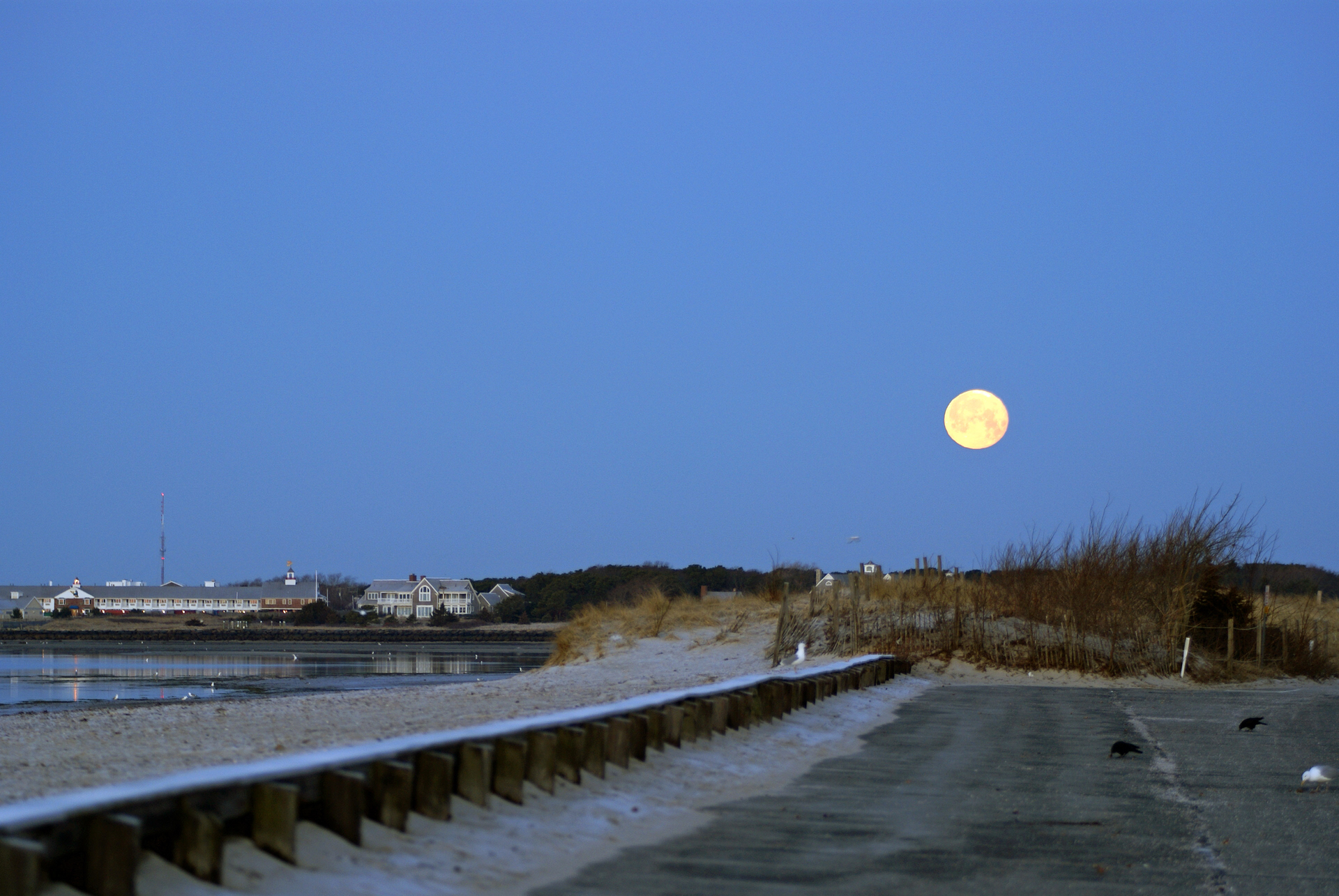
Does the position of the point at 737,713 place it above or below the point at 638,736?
below

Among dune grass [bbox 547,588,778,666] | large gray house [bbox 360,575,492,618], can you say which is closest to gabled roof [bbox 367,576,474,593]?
large gray house [bbox 360,575,492,618]

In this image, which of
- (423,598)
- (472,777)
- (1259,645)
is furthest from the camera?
(423,598)

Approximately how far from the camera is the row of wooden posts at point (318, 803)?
16.6 ft

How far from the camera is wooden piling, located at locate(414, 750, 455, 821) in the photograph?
7402 mm

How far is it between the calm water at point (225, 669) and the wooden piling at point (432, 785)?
23.6 metres

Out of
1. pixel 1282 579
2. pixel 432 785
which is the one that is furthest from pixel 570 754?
pixel 1282 579

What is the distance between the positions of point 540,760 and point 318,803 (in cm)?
220

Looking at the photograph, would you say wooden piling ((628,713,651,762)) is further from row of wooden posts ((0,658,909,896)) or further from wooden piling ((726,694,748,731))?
wooden piling ((726,694,748,731))

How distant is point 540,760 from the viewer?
859 cm

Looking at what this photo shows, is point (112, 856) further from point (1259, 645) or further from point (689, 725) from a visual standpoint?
point (1259, 645)

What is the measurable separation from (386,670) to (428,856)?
44.7 metres

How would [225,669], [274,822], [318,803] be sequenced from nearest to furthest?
[274,822] → [318,803] → [225,669]

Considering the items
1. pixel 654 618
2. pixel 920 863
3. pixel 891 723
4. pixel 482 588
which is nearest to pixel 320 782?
pixel 920 863

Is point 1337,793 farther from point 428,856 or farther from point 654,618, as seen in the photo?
point 654,618
